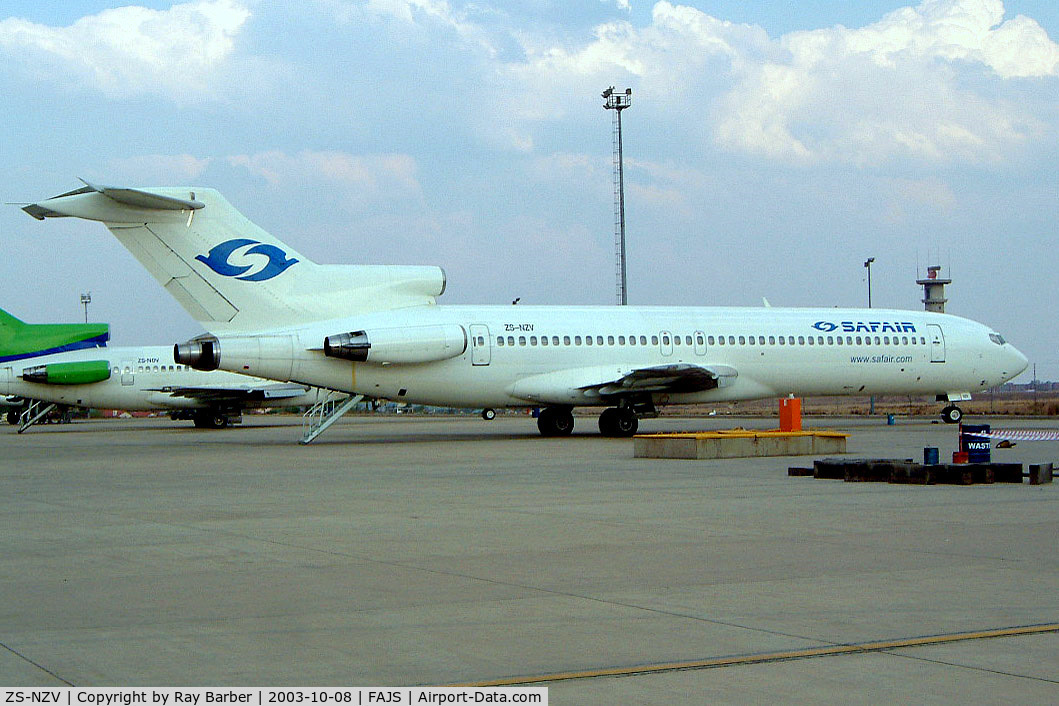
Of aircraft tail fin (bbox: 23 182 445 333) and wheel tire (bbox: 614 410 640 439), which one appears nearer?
aircraft tail fin (bbox: 23 182 445 333)

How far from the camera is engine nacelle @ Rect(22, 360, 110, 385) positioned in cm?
4359

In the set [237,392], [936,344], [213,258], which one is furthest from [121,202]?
[936,344]

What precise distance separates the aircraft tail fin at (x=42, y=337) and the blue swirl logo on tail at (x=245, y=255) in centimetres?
2293

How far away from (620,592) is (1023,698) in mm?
3203

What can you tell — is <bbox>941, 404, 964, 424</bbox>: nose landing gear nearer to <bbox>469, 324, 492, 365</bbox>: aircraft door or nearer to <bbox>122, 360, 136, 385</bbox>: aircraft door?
<bbox>469, 324, 492, 365</bbox>: aircraft door

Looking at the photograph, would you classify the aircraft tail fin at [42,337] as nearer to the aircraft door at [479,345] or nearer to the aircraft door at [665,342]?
the aircraft door at [479,345]

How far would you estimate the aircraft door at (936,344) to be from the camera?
112ft

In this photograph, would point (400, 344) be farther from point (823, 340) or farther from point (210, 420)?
point (210, 420)

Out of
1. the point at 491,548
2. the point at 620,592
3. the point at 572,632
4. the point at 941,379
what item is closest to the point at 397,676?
the point at 572,632

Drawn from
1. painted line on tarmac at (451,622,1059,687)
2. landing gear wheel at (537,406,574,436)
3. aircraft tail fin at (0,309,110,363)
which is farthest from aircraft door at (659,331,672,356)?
aircraft tail fin at (0,309,110,363)

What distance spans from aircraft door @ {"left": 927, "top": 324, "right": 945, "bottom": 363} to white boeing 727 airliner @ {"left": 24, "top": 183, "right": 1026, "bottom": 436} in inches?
2.3

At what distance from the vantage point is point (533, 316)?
3002 cm

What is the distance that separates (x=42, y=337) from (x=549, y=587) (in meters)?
43.5

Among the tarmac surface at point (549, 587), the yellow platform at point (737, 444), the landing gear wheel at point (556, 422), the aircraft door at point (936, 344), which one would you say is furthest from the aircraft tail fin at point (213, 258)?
the aircraft door at point (936, 344)
